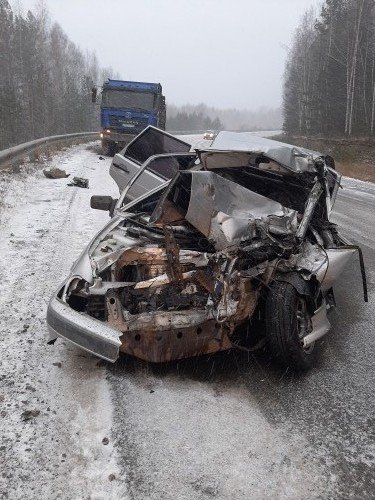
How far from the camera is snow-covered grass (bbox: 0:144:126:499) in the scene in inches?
92.1

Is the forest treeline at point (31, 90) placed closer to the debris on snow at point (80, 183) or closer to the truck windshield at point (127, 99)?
the truck windshield at point (127, 99)

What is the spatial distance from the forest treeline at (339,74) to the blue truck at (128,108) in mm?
16566

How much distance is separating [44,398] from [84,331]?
50cm

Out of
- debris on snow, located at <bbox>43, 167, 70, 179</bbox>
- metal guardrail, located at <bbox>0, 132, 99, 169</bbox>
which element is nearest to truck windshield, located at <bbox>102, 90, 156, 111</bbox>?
metal guardrail, located at <bbox>0, 132, 99, 169</bbox>

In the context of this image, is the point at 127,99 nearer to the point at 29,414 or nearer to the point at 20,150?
the point at 20,150

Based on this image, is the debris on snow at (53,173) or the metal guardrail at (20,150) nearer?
the metal guardrail at (20,150)

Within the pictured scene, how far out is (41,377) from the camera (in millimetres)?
3227

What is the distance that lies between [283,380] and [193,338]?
769mm

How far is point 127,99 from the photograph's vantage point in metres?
16.8

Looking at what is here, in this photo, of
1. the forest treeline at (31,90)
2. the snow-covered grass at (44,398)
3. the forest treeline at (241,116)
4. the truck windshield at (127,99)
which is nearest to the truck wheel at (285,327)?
the snow-covered grass at (44,398)

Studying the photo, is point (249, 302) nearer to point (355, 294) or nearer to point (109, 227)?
point (109, 227)

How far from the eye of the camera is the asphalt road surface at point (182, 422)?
92.4 inches

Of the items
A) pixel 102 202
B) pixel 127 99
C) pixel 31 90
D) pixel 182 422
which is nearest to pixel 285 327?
pixel 182 422

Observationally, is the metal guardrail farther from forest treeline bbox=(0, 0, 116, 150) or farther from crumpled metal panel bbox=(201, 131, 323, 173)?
forest treeline bbox=(0, 0, 116, 150)
